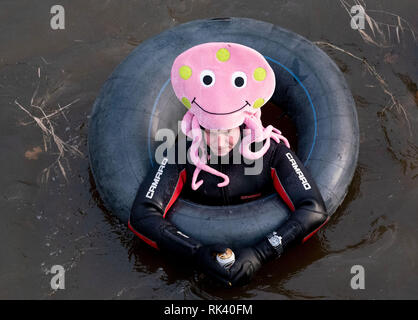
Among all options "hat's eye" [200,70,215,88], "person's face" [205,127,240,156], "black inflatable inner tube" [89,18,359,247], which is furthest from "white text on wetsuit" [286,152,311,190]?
"hat's eye" [200,70,215,88]

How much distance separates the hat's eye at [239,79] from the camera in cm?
337

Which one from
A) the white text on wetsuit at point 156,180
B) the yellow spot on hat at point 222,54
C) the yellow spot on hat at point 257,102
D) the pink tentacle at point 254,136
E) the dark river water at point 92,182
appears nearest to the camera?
the yellow spot on hat at point 222,54

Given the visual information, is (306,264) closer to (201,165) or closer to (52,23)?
(201,165)

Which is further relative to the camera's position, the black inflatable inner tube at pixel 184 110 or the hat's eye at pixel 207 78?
the black inflatable inner tube at pixel 184 110

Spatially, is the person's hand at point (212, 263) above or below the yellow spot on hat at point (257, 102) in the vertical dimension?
below

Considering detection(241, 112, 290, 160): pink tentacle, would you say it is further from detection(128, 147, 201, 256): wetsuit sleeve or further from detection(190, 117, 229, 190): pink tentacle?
detection(128, 147, 201, 256): wetsuit sleeve

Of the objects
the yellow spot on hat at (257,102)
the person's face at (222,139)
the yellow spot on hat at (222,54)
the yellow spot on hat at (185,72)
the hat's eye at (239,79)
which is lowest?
the person's face at (222,139)

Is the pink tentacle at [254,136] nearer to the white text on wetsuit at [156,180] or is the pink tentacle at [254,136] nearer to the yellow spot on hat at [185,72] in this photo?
the yellow spot on hat at [185,72]

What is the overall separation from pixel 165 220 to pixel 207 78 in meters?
1.19

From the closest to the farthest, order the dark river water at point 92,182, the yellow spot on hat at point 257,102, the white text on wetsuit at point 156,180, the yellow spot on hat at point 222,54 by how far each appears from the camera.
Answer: the yellow spot on hat at point 222,54 → the yellow spot on hat at point 257,102 → the white text on wetsuit at point 156,180 → the dark river water at point 92,182

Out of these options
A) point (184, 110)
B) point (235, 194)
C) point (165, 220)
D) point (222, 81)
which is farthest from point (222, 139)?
point (184, 110)

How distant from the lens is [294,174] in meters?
3.87

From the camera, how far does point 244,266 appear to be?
3.66 meters

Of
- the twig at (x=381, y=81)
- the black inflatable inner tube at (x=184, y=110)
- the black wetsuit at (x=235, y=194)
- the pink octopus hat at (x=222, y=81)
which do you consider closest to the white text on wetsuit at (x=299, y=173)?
the black wetsuit at (x=235, y=194)
